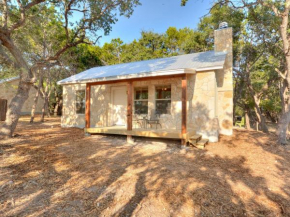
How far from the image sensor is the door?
8970mm

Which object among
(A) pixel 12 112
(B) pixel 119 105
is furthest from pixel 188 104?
(A) pixel 12 112

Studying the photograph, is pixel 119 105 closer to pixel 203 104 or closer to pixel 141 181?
pixel 203 104

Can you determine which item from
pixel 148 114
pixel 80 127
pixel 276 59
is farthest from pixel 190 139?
pixel 276 59

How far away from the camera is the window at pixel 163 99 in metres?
7.64

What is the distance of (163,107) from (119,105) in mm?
2622

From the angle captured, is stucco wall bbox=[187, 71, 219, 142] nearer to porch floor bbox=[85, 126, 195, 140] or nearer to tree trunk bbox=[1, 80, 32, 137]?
porch floor bbox=[85, 126, 195, 140]

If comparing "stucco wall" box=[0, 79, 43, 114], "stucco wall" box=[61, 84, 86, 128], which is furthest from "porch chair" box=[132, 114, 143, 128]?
"stucco wall" box=[0, 79, 43, 114]

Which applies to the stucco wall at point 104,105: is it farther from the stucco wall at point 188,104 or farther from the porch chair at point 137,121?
the porch chair at point 137,121

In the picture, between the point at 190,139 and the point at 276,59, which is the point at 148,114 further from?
the point at 276,59

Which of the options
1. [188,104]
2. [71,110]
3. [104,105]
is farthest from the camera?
[71,110]

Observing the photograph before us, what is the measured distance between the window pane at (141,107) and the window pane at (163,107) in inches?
25.2

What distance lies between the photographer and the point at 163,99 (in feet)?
25.4

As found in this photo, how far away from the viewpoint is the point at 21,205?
251 centimetres

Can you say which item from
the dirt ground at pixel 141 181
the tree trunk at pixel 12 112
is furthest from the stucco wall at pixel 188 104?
the tree trunk at pixel 12 112
